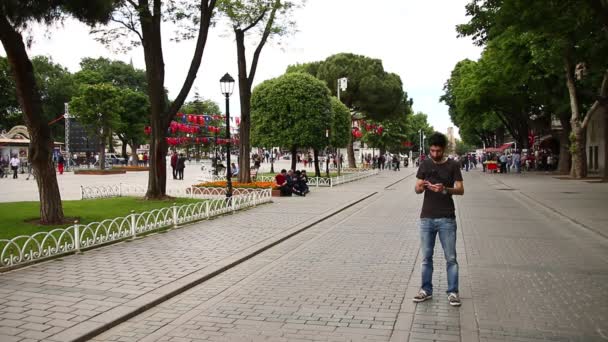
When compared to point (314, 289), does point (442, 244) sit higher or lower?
higher

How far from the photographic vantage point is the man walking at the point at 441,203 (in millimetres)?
5641

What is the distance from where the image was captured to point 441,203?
18.6ft

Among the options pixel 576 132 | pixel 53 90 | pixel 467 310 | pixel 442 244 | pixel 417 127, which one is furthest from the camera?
pixel 417 127

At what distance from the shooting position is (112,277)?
22.3 feet

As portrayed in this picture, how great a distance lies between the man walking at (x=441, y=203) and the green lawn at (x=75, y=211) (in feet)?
24.1

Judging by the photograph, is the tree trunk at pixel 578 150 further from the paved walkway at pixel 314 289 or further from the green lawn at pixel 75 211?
the green lawn at pixel 75 211

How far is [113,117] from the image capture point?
4056 centimetres

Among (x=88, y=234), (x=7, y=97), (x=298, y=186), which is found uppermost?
(x=7, y=97)

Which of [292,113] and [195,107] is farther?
[195,107]

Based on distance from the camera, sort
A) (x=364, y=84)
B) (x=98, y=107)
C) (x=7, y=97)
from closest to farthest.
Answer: (x=98, y=107)
(x=7, y=97)
(x=364, y=84)

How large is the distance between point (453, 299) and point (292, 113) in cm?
2254

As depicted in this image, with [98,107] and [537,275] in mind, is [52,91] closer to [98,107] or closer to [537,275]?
[98,107]

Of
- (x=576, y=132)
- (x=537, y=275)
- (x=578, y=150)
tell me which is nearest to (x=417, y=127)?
(x=578, y=150)

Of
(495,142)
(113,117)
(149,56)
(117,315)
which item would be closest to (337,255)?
(117,315)
